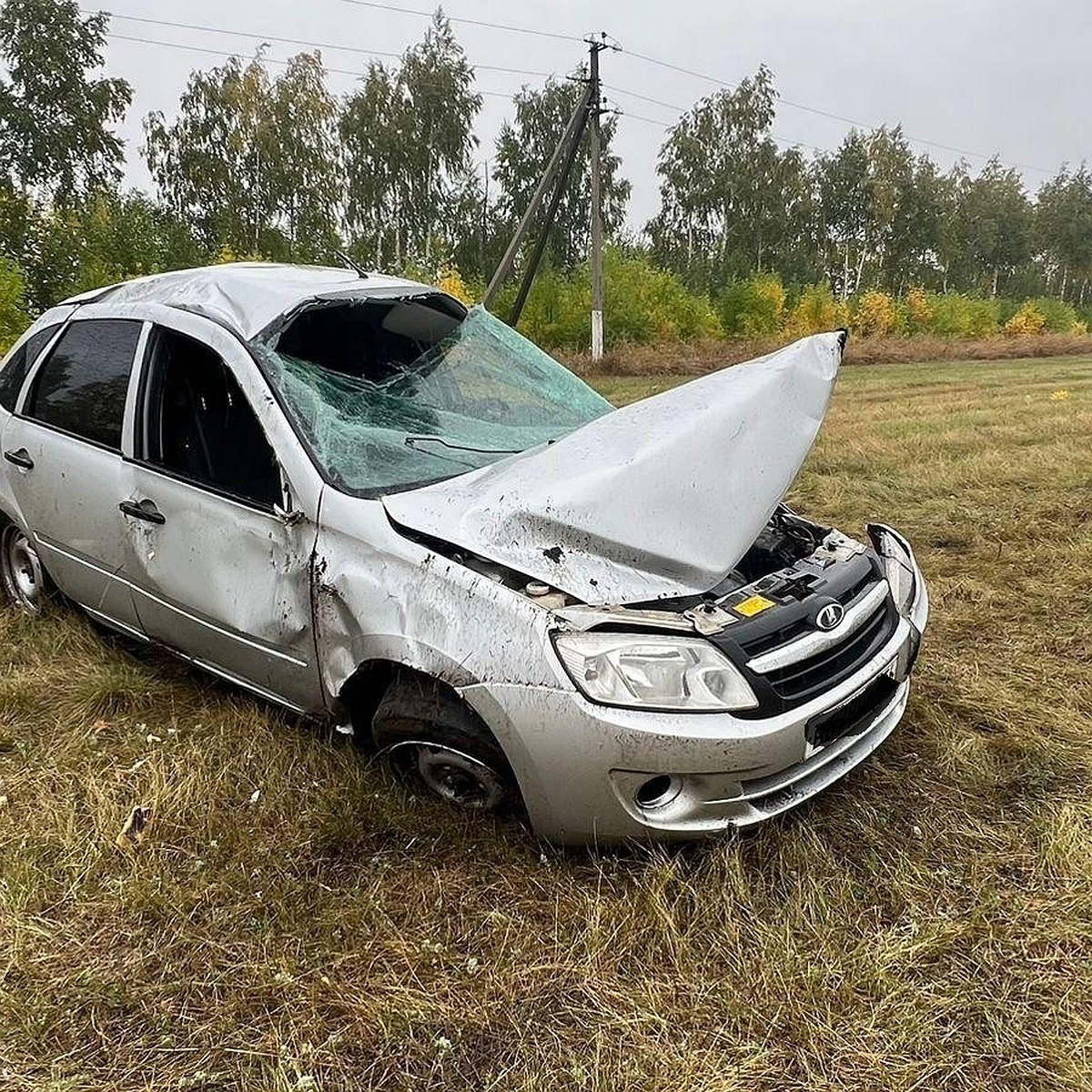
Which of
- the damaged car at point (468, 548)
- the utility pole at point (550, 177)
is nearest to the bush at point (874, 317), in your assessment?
the utility pole at point (550, 177)

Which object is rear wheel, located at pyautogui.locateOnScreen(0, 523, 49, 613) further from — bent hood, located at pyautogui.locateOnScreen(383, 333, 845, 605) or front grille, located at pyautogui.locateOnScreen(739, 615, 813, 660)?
front grille, located at pyautogui.locateOnScreen(739, 615, 813, 660)

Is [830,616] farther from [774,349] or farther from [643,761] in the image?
[774,349]

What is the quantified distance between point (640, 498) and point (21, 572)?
310cm

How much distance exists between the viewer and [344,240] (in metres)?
31.8

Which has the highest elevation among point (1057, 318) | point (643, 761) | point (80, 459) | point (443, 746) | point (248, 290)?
point (1057, 318)

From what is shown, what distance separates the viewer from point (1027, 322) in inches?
1400

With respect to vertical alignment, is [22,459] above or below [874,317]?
below

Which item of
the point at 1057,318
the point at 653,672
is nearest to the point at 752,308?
the point at 1057,318

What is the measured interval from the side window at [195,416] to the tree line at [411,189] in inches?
461

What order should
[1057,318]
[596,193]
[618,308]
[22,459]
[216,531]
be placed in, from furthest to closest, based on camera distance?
[1057,318] → [618,308] → [596,193] → [22,459] → [216,531]

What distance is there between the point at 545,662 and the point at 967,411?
34.3 ft

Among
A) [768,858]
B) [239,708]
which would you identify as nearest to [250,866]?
[239,708]

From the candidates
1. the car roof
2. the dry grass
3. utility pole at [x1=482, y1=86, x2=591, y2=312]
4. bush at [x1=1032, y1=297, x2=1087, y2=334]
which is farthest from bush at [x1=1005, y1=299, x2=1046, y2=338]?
the car roof

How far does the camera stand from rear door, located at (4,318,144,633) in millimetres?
3074
